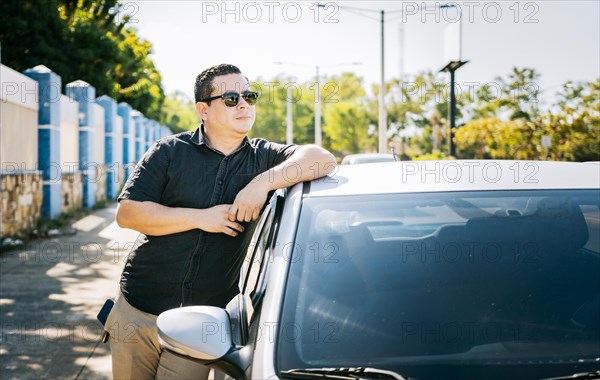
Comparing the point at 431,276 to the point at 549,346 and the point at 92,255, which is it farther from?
the point at 92,255

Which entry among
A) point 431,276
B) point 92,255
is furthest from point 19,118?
point 431,276

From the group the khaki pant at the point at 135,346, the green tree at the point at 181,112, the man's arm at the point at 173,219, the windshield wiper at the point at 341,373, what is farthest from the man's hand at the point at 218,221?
the green tree at the point at 181,112

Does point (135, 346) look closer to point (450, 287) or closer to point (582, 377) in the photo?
point (450, 287)

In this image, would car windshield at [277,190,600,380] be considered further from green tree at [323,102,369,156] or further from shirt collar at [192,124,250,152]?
green tree at [323,102,369,156]

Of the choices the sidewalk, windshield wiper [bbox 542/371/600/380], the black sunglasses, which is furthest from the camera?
the sidewalk

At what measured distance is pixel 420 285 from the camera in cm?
234

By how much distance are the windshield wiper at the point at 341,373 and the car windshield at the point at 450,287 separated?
0.13ft

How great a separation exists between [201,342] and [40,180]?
1397 centimetres

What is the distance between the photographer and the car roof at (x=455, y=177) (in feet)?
8.34

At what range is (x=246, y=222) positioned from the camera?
117 inches

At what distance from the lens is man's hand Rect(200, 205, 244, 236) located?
9.05ft

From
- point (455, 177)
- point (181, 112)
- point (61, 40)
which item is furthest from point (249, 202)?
point (181, 112)

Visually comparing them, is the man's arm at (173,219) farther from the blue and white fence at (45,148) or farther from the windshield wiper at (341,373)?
the blue and white fence at (45,148)

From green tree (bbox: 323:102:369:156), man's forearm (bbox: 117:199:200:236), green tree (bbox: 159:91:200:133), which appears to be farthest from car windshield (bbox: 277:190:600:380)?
green tree (bbox: 159:91:200:133)
